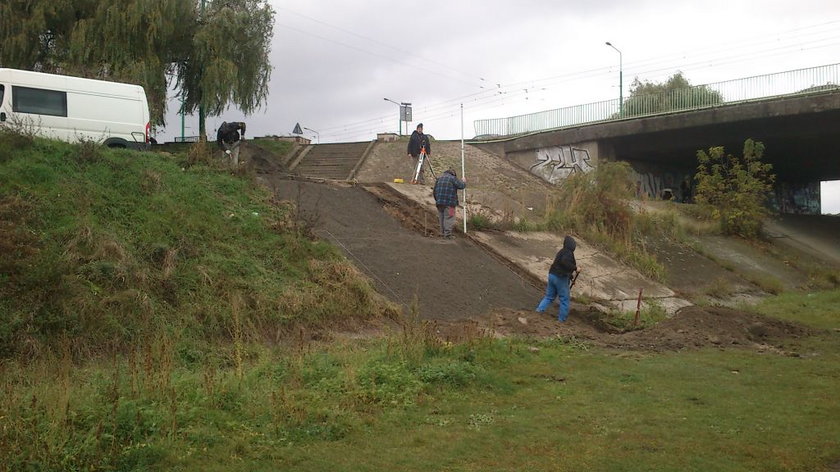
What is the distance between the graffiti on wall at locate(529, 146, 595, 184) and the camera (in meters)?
31.2

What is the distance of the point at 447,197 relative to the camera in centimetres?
1772

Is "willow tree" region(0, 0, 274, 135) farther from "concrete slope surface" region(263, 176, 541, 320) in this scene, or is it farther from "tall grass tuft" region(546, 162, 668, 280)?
"tall grass tuft" region(546, 162, 668, 280)

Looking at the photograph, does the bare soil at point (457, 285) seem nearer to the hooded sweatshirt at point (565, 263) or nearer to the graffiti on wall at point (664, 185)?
the hooded sweatshirt at point (565, 263)

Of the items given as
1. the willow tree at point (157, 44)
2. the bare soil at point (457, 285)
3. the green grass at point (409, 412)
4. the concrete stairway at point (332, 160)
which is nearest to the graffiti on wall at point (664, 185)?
the concrete stairway at point (332, 160)

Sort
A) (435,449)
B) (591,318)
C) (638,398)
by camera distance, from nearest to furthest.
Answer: (435,449)
(638,398)
(591,318)

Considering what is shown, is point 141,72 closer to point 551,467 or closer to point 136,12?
point 136,12

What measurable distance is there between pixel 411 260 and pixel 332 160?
13530 mm

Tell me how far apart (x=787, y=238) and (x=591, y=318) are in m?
19.3

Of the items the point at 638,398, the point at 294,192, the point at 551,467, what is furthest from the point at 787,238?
the point at 551,467

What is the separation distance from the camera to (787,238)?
97.8ft

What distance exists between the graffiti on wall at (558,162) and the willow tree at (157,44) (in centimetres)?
1196

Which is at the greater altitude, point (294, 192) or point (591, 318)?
point (294, 192)

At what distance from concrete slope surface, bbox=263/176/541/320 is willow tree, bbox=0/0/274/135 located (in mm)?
10036

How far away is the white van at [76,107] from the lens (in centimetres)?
1647
